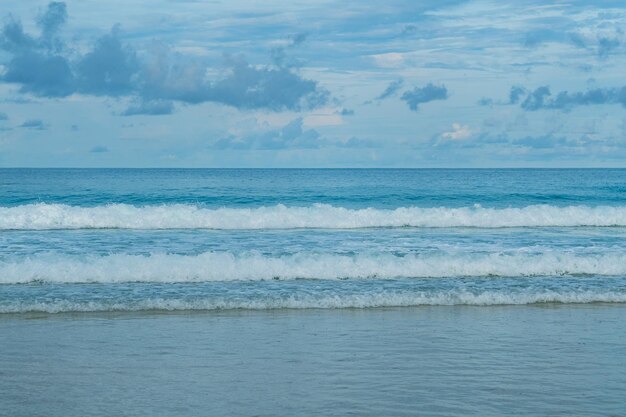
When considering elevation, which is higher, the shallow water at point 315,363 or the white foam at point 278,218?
the shallow water at point 315,363

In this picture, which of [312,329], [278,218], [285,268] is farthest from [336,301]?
[278,218]

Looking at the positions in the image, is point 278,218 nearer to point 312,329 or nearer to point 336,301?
point 336,301

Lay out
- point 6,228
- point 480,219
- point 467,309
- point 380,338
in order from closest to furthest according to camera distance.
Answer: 1. point 380,338
2. point 467,309
3. point 6,228
4. point 480,219

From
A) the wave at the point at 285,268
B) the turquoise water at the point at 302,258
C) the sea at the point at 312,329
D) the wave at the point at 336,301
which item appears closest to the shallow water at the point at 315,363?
the sea at the point at 312,329

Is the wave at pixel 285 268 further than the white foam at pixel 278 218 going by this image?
No

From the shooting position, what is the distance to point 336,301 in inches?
492

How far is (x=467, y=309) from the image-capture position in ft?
40.5

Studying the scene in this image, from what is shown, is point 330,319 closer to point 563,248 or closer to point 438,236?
point 563,248

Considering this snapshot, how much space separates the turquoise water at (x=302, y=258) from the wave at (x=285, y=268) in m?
0.02

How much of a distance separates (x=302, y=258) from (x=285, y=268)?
822 mm

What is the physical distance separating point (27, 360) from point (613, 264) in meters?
12.4

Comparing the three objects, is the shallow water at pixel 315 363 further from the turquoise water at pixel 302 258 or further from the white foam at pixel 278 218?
the white foam at pixel 278 218

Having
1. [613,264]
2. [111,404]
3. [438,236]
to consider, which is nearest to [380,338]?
[111,404]

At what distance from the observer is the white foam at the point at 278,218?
26.5 m
